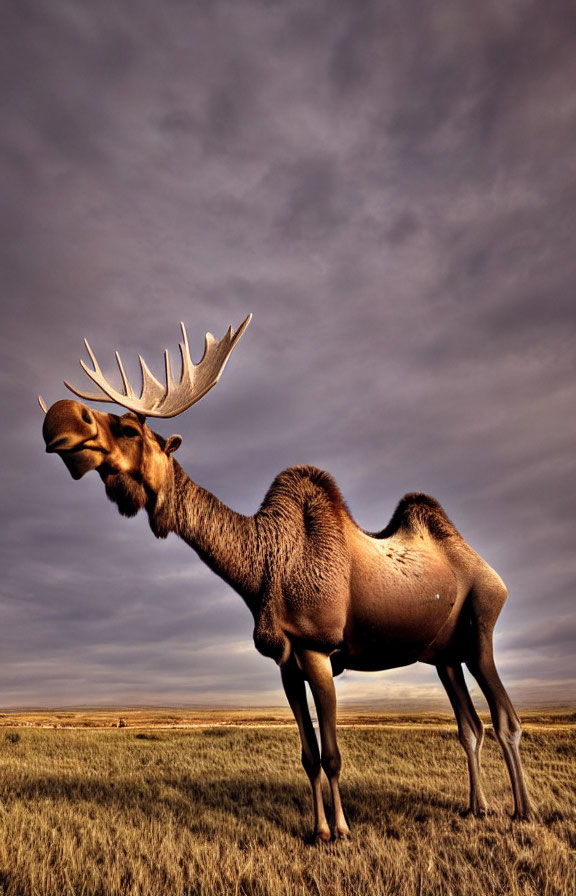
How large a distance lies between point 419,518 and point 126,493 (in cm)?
406

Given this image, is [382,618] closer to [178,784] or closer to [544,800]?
[544,800]

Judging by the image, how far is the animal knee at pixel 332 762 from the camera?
5.57 m

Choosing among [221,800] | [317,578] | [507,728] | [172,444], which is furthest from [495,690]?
[172,444]

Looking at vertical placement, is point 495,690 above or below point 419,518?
below

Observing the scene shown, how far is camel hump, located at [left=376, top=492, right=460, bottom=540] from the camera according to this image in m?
7.90

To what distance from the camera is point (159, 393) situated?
721cm

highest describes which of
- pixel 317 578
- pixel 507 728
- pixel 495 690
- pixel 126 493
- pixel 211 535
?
pixel 126 493

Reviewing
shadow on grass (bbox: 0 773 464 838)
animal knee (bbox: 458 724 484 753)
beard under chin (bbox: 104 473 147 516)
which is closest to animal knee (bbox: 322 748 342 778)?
shadow on grass (bbox: 0 773 464 838)

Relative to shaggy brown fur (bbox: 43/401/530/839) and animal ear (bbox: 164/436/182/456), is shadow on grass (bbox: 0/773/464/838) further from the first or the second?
animal ear (bbox: 164/436/182/456)

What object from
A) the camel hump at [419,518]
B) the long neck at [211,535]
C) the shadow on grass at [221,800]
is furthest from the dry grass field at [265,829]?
the camel hump at [419,518]

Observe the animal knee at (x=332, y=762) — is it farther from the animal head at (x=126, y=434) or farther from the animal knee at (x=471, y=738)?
the animal head at (x=126, y=434)

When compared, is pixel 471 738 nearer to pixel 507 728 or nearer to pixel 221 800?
pixel 507 728

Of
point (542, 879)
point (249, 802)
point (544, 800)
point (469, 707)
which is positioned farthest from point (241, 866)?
point (544, 800)

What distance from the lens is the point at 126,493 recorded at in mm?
5918
